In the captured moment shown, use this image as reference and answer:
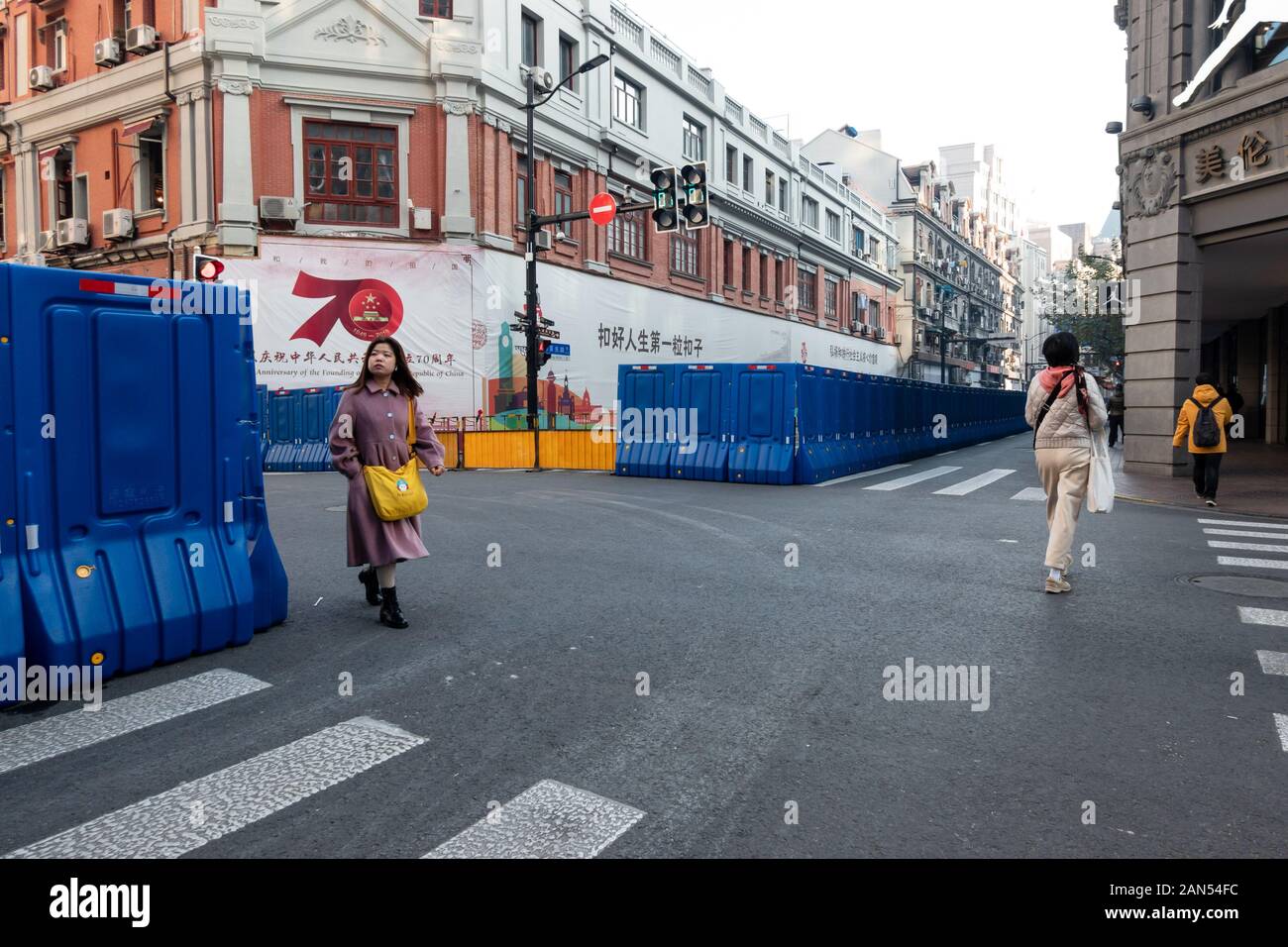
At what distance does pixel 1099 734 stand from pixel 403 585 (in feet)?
16.4

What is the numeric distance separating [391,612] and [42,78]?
30.4 m

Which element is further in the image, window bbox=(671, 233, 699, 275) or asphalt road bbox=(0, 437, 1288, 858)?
window bbox=(671, 233, 699, 275)

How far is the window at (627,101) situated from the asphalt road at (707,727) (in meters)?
27.4

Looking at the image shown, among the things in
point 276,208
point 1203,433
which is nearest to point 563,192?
point 276,208

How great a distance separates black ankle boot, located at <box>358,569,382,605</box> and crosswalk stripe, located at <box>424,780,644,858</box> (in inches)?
135

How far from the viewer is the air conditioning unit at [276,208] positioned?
75.4 feet

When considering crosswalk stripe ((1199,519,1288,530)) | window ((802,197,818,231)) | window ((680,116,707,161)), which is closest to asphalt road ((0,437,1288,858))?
crosswalk stripe ((1199,519,1288,530))

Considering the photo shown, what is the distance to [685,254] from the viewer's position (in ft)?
120

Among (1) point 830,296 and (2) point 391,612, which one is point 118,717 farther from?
(1) point 830,296

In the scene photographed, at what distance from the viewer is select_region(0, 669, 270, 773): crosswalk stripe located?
147 inches

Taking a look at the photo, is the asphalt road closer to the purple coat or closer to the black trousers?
the purple coat
